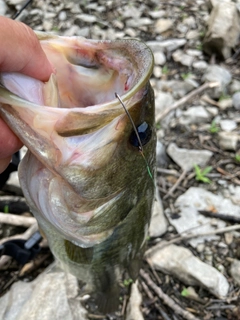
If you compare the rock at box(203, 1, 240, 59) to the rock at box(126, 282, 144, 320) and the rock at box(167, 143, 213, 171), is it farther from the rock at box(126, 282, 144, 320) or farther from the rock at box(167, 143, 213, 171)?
the rock at box(126, 282, 144, 320)

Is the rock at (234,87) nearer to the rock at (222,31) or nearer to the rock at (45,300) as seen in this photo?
the rock at (222,31)

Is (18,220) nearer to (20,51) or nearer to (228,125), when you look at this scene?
(20,51)

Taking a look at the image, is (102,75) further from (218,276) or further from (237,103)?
(237,103)

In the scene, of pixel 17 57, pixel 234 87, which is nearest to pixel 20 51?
pixel 17 57

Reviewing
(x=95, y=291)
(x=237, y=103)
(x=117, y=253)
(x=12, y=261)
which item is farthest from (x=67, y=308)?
(x=237, y=103)

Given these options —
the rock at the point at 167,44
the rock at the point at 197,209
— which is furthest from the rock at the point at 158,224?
the rock at the point at 167,44

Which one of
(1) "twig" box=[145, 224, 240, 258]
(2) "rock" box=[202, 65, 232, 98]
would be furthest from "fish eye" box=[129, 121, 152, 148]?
(2) "rock" box=[202, 65, 232, 98]
